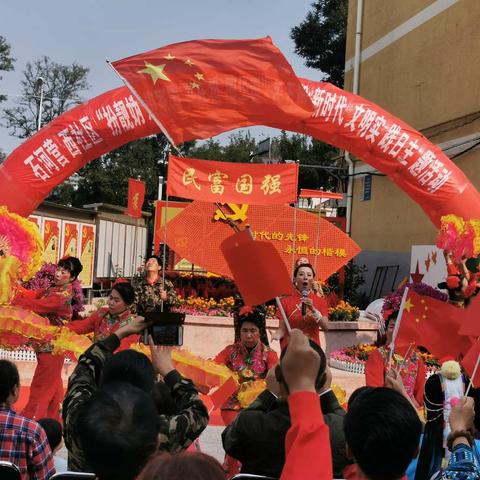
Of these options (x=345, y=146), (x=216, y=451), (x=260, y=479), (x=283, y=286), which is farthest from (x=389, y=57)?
(x=260, y=479)

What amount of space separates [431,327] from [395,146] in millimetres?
2969

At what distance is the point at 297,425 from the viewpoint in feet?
4.63

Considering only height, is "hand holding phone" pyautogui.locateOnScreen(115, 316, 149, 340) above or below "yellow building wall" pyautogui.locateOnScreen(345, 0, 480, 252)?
below

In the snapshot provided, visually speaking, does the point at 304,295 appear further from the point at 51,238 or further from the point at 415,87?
the point at 415,87

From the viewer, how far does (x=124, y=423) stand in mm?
1533

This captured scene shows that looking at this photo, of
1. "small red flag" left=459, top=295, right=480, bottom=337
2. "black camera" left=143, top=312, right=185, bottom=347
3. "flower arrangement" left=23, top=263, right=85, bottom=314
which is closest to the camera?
"black camera" left=143, top=312, right=185, bottom=347

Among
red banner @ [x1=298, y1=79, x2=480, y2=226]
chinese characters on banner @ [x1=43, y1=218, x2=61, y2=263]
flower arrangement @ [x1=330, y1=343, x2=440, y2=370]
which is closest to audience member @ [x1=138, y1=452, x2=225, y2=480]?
red banner @ [x1=298, y1=79, x2=480, y2=226]

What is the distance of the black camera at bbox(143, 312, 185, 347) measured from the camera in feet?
7.85

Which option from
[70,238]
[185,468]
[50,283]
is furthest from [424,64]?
[185,468]

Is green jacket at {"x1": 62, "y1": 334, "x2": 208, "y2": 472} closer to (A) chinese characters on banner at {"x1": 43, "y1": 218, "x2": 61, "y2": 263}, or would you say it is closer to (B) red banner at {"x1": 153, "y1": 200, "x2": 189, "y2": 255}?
(B) red banner at {"x1": 153, "y1": 200, "x2": 189, "y2": 255}

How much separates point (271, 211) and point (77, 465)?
9.77 metres

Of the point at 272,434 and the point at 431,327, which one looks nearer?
the point at 272,434

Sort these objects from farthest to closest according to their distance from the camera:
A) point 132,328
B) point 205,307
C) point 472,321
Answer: point 205,307 → point 472,321 → point 132,328

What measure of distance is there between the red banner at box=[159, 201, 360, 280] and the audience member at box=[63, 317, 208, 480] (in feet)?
29.3
